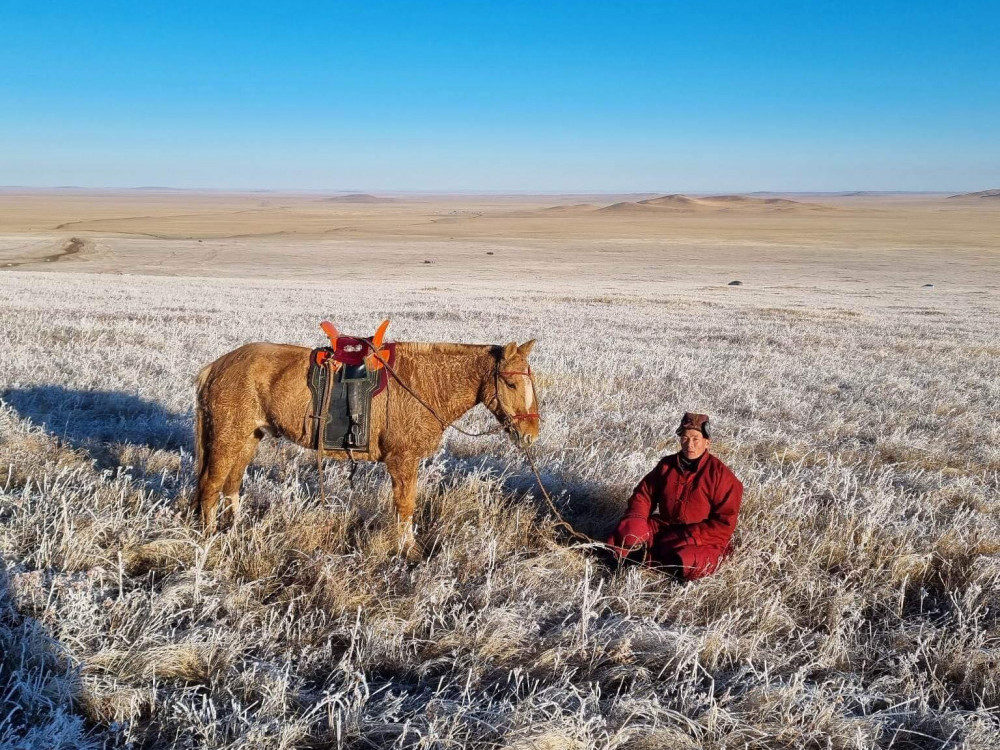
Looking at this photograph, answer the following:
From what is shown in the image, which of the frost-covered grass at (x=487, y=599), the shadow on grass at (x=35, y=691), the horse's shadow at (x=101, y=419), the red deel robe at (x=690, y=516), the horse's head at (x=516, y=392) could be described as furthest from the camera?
the horse's shadow at (x=101, y=419)

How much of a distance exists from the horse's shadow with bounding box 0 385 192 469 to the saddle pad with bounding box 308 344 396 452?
251cm

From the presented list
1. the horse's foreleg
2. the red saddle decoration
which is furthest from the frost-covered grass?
the red saddle decoration

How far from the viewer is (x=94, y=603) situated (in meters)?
3.21

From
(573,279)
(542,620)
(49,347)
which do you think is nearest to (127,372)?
(49,347)

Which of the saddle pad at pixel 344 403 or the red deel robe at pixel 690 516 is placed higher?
the saddle pad at pixel 344 403

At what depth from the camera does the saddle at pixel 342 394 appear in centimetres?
429

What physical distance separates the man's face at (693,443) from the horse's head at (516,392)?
1.00 metres

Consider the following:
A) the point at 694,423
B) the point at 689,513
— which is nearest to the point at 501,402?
the point at 694,423

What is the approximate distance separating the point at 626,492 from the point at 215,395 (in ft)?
11.0

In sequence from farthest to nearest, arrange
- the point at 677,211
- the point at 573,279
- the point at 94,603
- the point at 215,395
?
the point at 677,211
the point at 573,279
the point at 215,395
the point at 94,603

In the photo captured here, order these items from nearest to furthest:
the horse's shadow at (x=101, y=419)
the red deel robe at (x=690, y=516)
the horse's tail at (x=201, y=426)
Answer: the red deel robe at (x=690, y=516)
the horse's tail at (x=201, y=426)
the horse's shadow at (x=101, y=419)

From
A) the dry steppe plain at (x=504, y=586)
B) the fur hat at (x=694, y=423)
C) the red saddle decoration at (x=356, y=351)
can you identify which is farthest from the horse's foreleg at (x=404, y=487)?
the fur hat at (x=694, y=423)

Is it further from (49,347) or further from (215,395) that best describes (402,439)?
(49,347)

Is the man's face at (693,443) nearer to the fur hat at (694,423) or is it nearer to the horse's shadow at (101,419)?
the fur hat at (694,423)
